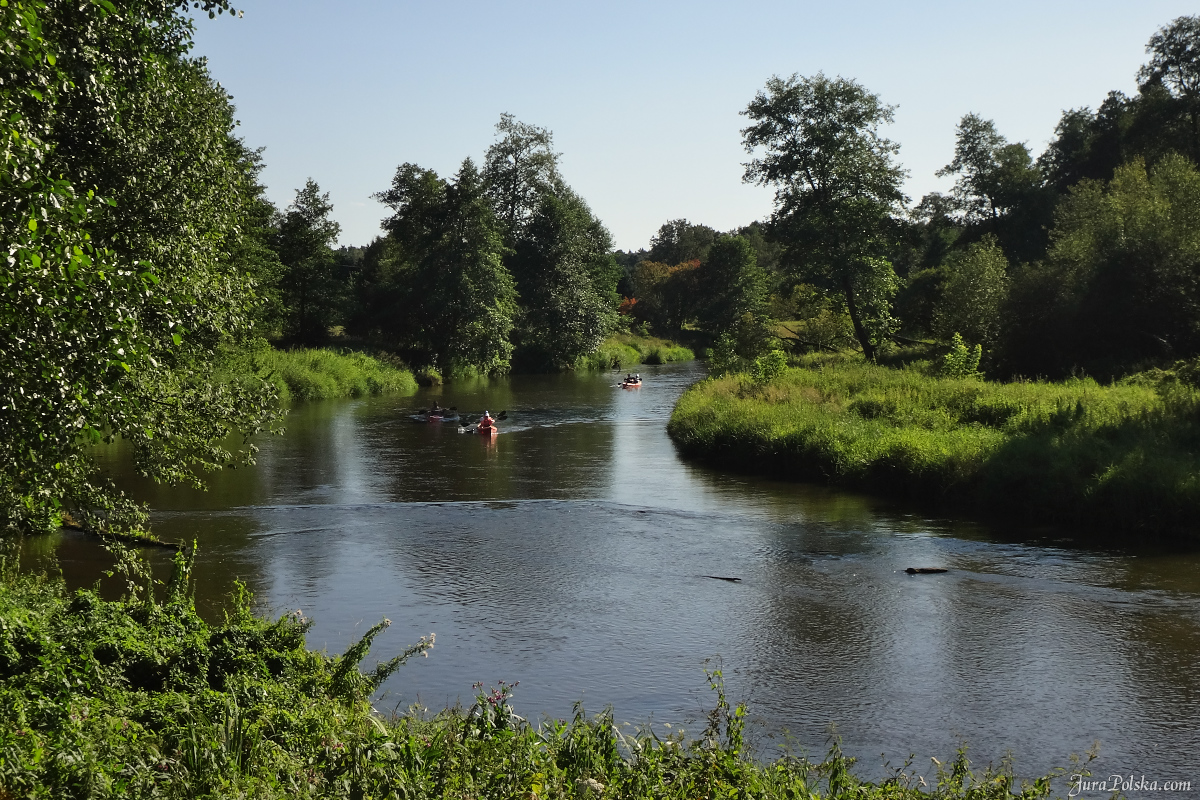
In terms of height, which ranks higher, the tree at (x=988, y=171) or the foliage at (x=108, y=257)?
the tree at (x=988, y=171)

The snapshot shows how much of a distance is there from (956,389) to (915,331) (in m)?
28.7

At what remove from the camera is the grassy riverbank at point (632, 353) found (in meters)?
68.8

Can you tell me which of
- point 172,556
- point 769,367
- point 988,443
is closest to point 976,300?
point 769,367

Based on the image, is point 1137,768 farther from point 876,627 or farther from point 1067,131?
point 1067,131

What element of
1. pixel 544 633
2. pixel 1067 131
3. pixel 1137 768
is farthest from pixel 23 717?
pixel 1067 131

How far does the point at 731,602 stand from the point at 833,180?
32.1 meters

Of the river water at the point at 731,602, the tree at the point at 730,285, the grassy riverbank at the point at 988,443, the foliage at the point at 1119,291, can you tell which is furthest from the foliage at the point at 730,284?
the river water at the point at 731,602

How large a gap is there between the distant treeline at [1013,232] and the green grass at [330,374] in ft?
63.1

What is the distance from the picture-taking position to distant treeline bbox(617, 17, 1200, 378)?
31.2 metres

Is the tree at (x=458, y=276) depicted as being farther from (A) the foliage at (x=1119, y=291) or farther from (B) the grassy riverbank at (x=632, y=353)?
(A) the foliage at (x=1119, y=291)

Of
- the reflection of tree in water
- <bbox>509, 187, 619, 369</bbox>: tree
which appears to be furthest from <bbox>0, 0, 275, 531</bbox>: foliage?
<bbox>509, 187, 619, 369</bbox>: tree

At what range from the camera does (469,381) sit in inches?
2281

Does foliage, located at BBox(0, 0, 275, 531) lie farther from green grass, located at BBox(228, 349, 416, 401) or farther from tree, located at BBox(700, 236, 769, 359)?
tree, located at BBox(700, 236, 769, 359)

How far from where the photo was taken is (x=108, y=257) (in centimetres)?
751
